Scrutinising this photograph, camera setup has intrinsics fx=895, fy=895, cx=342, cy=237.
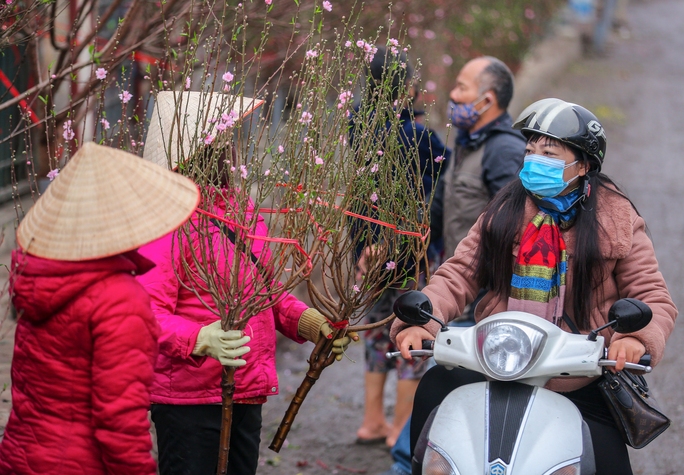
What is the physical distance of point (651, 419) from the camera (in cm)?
289

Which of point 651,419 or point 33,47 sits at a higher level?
point 33,47

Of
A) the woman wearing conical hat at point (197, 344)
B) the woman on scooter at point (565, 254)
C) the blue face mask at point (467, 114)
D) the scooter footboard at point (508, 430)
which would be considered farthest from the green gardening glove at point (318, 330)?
the blue face mask at point (467, 114)

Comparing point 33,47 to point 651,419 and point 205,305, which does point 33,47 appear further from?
point 651,419

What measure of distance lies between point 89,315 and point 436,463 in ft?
3.78

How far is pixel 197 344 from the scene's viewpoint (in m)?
2.78

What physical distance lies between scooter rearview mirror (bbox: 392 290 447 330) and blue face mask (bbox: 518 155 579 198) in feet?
1.96

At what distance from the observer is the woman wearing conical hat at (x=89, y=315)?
2311 mm

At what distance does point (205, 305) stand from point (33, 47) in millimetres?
2272

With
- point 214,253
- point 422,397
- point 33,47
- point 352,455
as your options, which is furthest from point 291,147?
point 352,455

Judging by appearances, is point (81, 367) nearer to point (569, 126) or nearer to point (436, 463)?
point (436, 463)

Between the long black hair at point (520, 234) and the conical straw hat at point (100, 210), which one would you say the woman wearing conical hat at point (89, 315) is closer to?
the conical straw hat at point (100, 210)

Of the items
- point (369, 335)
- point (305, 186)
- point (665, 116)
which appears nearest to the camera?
point (305, 186)

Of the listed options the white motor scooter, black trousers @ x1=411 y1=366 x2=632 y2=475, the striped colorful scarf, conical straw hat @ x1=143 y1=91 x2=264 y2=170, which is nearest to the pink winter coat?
conical straw hat @ x1=143 y1=91 x2=264 y2=170

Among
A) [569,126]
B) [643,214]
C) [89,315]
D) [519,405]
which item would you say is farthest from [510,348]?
[643,214]
